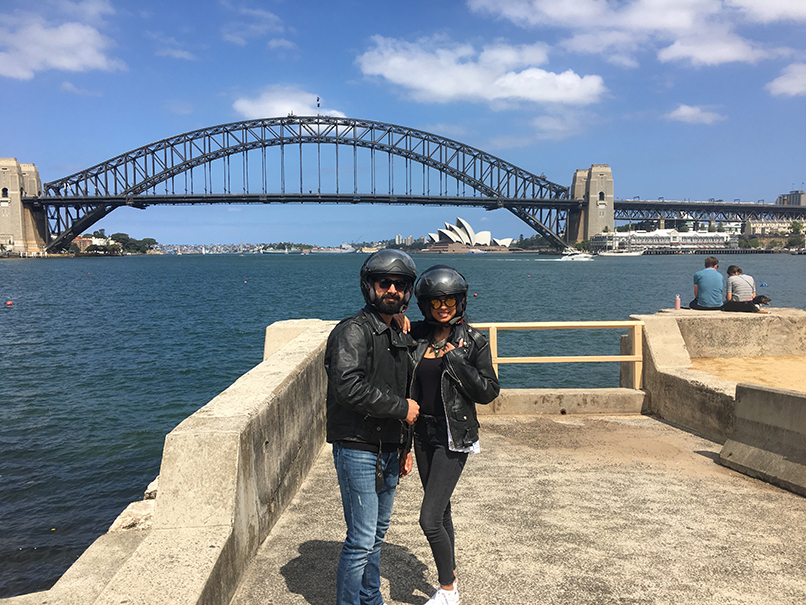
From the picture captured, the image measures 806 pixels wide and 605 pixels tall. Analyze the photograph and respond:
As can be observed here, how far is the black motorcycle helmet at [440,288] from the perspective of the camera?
259 centimetres

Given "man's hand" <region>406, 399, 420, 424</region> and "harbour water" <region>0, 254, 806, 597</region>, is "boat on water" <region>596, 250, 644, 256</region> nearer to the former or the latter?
"harbour water" <region>0, 254, 806, 597</region>

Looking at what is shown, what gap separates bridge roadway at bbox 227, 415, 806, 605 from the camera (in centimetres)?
286

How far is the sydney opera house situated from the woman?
6384 inches

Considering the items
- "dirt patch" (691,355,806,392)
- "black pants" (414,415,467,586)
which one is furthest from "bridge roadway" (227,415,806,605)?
"dirt patch" (691,355,806,392)

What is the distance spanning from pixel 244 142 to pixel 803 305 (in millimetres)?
99515

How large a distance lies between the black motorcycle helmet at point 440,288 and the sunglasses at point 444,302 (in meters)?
0.02

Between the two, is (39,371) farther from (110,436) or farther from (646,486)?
(646,486)

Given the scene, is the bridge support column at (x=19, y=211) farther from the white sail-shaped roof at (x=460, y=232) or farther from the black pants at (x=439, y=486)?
the black pants at (x=439, y=486)

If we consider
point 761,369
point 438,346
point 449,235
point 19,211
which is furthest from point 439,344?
point 449,235

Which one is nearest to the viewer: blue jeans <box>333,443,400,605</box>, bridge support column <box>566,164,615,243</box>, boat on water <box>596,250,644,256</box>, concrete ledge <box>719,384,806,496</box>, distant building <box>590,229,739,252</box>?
blue jeans <box>333,443,400,605</box>

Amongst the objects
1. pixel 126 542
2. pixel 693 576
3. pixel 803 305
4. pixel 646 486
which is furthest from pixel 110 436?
pixel 803 305

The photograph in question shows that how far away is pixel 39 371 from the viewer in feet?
53.2

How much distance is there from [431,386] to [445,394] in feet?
0.28

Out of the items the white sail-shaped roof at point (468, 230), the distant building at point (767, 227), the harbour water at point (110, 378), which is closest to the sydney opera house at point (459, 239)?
the white sail-shaped roof at point (468, 230)
